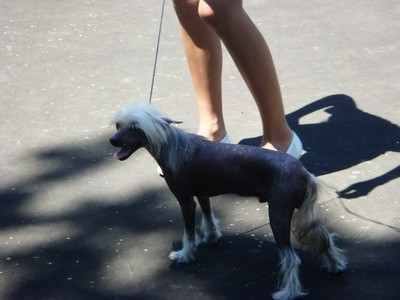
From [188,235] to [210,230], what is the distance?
21 centimetres

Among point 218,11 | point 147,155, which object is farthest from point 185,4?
point 147,155

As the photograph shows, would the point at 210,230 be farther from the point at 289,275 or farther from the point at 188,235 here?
the point at 289,275

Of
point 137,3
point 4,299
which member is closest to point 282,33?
point 137,3

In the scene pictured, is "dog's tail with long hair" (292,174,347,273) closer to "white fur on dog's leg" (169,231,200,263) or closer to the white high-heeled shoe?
"white fur on dog's leg" (169,231,200,263)

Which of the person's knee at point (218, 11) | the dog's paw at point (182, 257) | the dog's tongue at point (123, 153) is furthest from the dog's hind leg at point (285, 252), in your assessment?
the person's knee at point (218, 11)

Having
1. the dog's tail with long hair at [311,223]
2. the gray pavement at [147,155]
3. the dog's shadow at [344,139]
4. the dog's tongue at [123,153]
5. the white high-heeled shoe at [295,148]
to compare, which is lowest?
the dog's shadow at [344,139]

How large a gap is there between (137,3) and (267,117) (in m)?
3.55

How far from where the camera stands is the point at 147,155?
5.26m

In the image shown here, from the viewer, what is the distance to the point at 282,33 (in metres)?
7.17

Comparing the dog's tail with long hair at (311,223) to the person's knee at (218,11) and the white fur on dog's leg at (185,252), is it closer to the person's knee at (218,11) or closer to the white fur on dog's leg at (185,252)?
the white fur on dog's leg at (185,252)

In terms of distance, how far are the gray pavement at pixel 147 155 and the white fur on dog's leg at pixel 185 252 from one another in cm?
4

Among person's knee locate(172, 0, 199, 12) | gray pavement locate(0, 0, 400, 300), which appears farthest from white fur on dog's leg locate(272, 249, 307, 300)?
person's knee locate(172, 0, 199, 12)

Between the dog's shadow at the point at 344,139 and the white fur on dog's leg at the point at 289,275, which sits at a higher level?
the white fur on dog's leg at the point at 289,275

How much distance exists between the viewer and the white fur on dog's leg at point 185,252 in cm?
406
